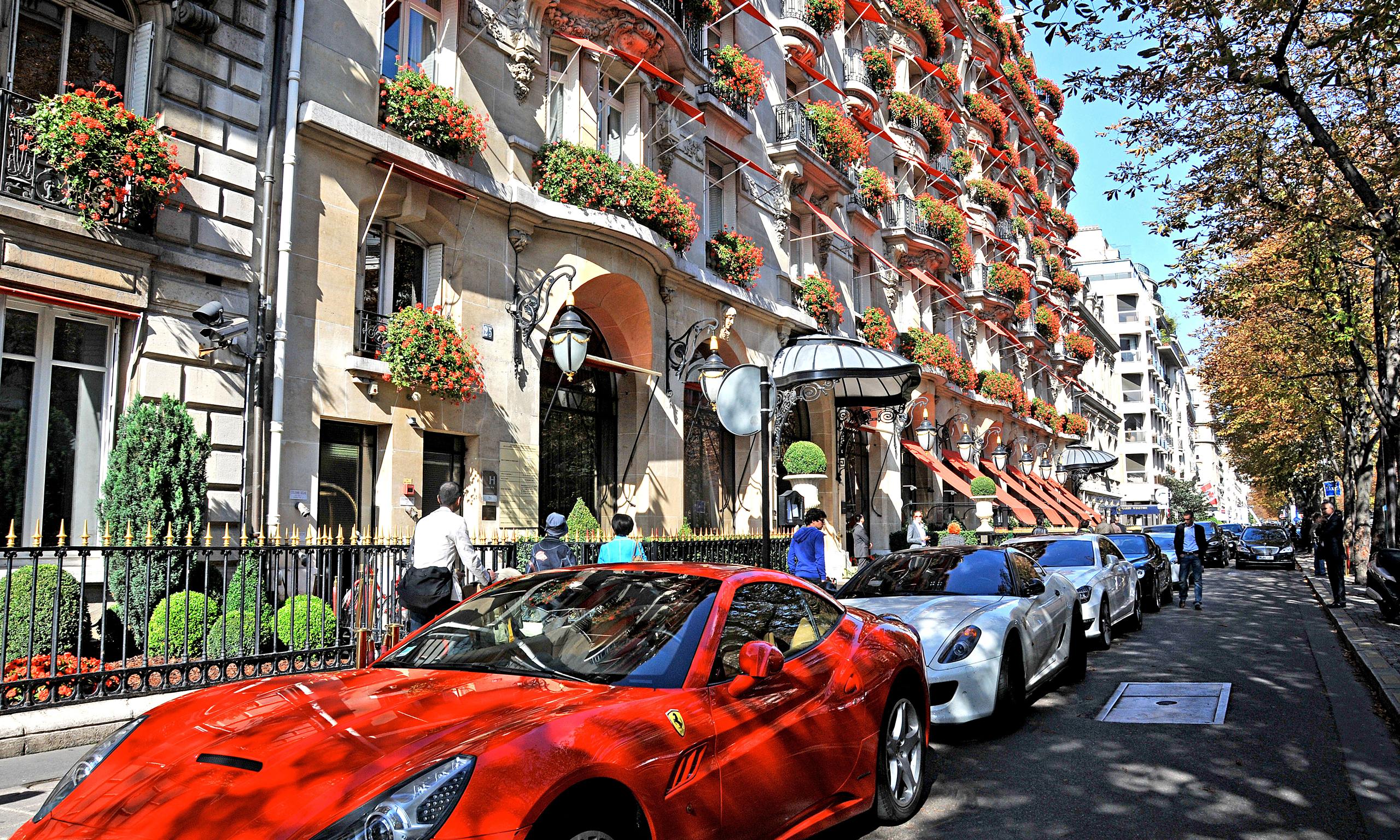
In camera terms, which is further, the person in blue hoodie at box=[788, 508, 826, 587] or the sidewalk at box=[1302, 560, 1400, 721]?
the person in blue hoodie at box=[788, 508, 826, 587]

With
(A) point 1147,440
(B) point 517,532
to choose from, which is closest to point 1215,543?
(B) point 517,532

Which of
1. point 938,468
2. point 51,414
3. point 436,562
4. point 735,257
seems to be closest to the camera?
point 436,562

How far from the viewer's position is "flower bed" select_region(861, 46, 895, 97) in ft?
95.5

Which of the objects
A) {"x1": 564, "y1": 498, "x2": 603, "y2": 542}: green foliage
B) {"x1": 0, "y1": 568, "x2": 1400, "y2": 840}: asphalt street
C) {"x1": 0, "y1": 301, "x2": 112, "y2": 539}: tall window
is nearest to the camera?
{"x1": 0, "y1": 568, "x2": 1400, "y2": 840}: asphalt street

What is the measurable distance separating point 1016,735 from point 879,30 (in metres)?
27.3

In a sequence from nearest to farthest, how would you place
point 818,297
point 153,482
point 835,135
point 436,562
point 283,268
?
point 436,562, point 153,482, point 283,268, point 818,297, point 835,135

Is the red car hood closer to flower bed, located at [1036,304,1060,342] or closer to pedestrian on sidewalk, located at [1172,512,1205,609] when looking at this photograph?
pedestrian on sidewalk, located at [1172,512,1205,609]

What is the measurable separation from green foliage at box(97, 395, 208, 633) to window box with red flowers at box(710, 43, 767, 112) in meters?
14.3

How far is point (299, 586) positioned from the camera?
407 inches

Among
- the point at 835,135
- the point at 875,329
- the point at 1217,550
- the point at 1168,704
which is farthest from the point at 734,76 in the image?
the point at 1217,550

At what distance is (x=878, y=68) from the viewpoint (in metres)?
29.3

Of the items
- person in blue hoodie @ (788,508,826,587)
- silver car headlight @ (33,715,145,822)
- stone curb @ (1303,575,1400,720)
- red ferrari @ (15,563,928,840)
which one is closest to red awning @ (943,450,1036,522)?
stone curb @ (1303,575,1400,720)

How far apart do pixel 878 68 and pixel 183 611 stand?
26.2 m

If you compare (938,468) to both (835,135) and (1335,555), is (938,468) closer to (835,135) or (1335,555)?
(835,135)
